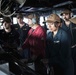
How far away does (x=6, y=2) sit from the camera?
10.2 ft

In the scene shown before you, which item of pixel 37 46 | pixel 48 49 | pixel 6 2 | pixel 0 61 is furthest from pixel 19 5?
pixel 0 61

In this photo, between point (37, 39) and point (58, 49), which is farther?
point (37, 39)

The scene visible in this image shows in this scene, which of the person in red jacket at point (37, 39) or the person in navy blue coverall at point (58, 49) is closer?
the person in navy blue coverall at point (58, 49)

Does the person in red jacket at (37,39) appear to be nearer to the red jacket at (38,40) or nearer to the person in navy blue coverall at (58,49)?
the red jacket at (38,40)

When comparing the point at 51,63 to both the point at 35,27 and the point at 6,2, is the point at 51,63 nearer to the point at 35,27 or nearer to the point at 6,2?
the point at 35,27

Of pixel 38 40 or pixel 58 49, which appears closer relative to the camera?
pixel 58 49

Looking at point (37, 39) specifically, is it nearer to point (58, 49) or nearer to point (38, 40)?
point (38, 40)

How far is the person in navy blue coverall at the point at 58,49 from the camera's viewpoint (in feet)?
7.70

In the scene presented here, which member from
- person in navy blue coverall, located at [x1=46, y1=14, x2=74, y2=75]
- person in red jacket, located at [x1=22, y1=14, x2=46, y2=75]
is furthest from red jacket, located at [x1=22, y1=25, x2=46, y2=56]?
person in navy blue coverall, located at [x1=46, y1=14, x2=74, y2=75]

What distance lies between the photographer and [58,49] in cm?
236

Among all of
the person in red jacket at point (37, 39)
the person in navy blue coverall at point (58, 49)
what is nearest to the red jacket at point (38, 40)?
the person in red jacket at point (37, 39)

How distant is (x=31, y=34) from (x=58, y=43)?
2.64 ft

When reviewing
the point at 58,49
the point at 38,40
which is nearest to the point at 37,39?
the point at 38,40

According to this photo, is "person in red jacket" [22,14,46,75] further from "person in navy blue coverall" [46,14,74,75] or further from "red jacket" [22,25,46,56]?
"person in navy blue coverall" [46,14,74,75]
